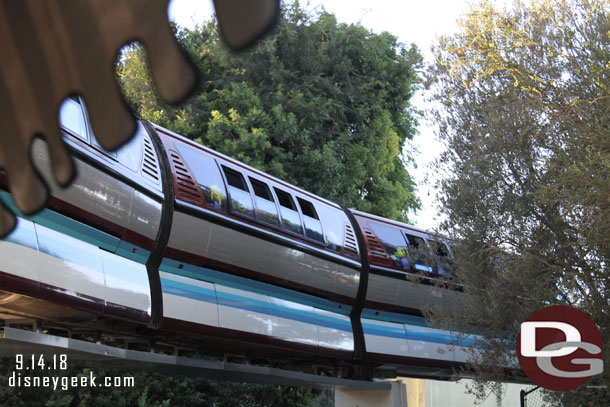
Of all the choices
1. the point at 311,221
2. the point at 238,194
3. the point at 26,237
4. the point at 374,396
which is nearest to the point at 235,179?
the point at 238,194

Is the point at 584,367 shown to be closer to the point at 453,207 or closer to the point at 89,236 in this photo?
the point at 453,207

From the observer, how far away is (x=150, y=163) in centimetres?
845

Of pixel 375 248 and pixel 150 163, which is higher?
pixel 375 248

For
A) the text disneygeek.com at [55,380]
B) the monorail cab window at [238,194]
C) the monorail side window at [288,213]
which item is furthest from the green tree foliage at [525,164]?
the text disneygeek.com at [55,380]

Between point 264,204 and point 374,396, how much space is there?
4.76 metres

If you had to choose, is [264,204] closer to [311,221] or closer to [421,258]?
[311,221]

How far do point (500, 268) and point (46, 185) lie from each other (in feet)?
38.0

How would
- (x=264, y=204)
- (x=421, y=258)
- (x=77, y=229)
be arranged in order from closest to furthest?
(x=77, y=229), (x=264, y=204), (x=421, y=258)

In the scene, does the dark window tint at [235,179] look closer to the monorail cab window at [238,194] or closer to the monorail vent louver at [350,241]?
the monorail cab window at [238,194]

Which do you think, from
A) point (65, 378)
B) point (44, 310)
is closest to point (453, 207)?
point (44, 310)

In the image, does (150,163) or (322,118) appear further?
(322,118)

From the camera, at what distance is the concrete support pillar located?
1302 centimetres

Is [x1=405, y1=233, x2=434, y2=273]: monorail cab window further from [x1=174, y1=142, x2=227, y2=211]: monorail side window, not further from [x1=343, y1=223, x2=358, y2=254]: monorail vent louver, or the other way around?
[x1=174, y1=142, x2=227, y2=211]: monorail side window

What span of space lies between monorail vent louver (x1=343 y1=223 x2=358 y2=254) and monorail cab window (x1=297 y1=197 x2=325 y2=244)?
2.38 ft
